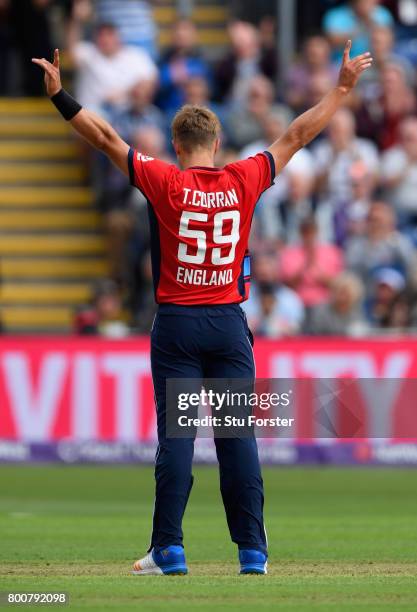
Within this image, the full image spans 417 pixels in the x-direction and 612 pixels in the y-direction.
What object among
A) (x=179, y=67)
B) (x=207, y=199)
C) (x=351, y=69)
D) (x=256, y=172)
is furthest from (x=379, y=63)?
(x=207, y=199)

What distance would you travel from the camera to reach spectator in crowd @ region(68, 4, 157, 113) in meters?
22.1

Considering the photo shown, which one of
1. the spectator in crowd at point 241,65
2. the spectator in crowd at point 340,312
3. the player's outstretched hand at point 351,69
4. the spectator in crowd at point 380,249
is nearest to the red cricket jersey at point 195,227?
the player's outstretched hand at point 351,69

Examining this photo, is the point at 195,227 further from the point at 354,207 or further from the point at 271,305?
the point at 354,207

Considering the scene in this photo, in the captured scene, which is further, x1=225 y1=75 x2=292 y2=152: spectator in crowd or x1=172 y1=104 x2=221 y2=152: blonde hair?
x1=225 y1=75 x2=292 y2=152: spectator in crowd

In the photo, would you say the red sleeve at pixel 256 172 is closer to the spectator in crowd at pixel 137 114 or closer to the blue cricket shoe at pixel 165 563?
the blue cricket shoe at pixel 165 563

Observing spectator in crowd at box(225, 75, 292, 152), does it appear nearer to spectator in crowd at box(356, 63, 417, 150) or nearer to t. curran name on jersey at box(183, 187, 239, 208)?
spectator in crowd at box(356, 63, 417, 150)

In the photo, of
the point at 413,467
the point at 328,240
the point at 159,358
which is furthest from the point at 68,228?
the point at 159,358

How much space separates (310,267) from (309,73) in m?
3.43

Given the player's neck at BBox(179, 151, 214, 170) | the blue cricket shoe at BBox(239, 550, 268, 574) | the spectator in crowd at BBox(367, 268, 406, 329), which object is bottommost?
the spectator in crowd at BBox(367, 268, 406, 329)

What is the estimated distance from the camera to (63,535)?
1165 cm

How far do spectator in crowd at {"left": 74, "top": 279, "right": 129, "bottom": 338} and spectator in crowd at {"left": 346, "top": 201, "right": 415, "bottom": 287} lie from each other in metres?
2.80

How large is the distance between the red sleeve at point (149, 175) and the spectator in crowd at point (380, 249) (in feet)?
35.5

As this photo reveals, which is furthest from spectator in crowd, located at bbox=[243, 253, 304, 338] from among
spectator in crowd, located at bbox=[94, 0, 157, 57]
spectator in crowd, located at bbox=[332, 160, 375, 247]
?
spectator in crowd, located at bbox=[94, 0, 157, 57]

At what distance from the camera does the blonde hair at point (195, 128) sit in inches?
345
